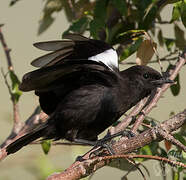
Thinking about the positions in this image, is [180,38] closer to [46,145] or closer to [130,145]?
[46,145]

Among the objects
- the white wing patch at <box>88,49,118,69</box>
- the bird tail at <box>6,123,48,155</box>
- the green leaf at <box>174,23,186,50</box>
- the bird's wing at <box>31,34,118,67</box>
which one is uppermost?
the bird's wing at <box>31,34,118,67</box>

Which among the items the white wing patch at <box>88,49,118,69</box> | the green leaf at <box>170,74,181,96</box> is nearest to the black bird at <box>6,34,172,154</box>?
the white wing patch at <box>88,49,118,69</box>

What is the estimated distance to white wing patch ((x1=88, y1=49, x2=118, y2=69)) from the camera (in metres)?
4.65

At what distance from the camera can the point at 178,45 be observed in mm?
4887

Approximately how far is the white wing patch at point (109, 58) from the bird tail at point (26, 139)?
2.97 feet

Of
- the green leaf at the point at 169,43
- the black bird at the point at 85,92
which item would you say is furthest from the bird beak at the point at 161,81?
the green leaf at the point at 169,43

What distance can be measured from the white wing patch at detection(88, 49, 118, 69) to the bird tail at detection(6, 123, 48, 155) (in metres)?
0.91

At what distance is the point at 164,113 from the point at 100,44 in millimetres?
2422

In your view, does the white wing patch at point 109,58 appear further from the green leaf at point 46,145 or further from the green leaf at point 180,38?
the green leaf at point 46,145

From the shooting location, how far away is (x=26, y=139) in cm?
468

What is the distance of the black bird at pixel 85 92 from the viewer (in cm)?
450

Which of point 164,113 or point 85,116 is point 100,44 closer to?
point 85,116

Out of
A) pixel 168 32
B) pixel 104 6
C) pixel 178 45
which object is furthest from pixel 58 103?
pixel 168 32

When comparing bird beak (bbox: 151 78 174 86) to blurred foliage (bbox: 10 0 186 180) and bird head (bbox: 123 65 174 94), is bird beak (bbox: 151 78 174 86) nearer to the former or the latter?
bird head (bbox: 123 65 174 94)
